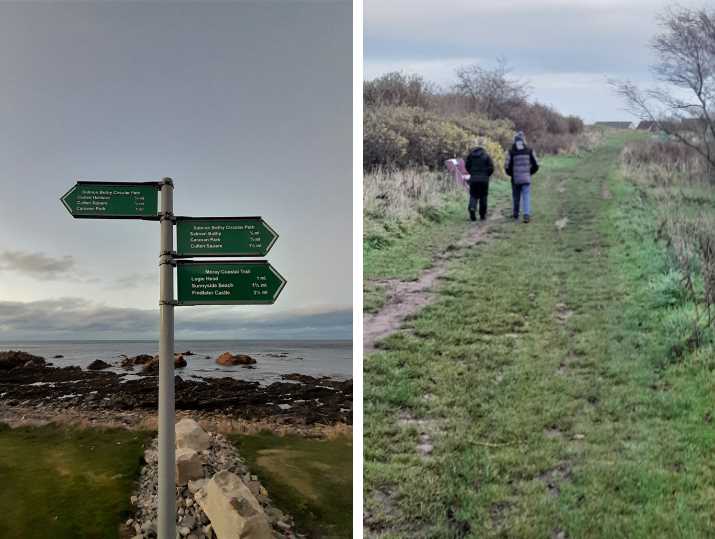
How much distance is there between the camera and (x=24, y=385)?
189 inches

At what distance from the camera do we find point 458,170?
16.2 ft

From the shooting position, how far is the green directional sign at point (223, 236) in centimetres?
283

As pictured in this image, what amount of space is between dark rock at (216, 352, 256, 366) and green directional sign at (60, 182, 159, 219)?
7.74 ft

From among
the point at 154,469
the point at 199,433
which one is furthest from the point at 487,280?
the point at 154,469

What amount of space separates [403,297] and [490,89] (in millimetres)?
1711

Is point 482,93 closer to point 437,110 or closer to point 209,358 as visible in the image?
point 437,110

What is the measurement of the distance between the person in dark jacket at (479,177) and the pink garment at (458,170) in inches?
1.2

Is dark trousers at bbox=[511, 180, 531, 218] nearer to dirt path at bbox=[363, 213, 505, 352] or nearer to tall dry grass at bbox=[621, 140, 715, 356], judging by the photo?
dirt path at bbox=[363, 213, 505, 352]

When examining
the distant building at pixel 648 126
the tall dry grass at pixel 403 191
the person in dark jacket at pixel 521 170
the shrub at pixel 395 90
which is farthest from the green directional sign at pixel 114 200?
the distant building at pixel 648 126

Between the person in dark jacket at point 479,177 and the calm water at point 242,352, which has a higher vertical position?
the person in dark jacket at point 479,177

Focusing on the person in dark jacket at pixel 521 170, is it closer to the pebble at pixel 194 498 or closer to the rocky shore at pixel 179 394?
the rocky shore at pixel 179 394

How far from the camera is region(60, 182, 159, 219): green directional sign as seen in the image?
110 inches

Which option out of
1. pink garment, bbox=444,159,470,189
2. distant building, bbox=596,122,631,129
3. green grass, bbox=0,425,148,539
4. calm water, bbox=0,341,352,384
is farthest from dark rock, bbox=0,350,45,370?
distant building, bbox=596,122,631,129

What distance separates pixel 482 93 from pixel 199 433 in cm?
331
